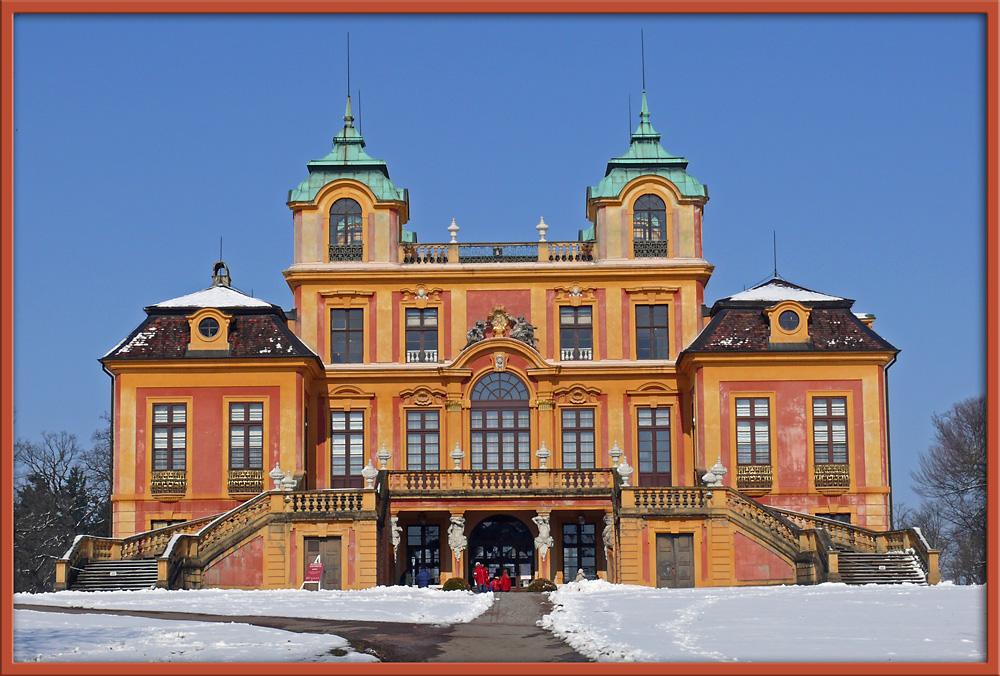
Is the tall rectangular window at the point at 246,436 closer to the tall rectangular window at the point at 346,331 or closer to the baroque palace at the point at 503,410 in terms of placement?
the baroque palace at the point at 503,410

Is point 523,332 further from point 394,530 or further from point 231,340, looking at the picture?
point 231,340

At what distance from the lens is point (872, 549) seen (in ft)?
131

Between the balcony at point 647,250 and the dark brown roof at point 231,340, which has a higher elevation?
the balcony at point 647,250

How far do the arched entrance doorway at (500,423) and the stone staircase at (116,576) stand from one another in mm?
11366

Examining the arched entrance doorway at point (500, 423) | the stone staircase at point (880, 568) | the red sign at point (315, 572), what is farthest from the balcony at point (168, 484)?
Answer: the stone staircase at point (880, 568)

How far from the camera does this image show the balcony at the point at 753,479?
142ft

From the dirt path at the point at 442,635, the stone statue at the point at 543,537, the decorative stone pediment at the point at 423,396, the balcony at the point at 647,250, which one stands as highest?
the balcony at the point at 647,250

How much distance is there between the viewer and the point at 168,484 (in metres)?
43.6

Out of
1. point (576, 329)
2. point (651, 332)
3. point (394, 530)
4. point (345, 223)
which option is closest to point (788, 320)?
point (651, 332)

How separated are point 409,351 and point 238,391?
573 cm

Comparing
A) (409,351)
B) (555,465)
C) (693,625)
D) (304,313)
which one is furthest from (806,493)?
(693,625)

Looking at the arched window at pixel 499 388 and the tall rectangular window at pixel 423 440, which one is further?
the arched window at pixel 499 388

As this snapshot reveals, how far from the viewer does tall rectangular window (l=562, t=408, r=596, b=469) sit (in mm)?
46000

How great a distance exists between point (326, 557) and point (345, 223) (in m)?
12.1
